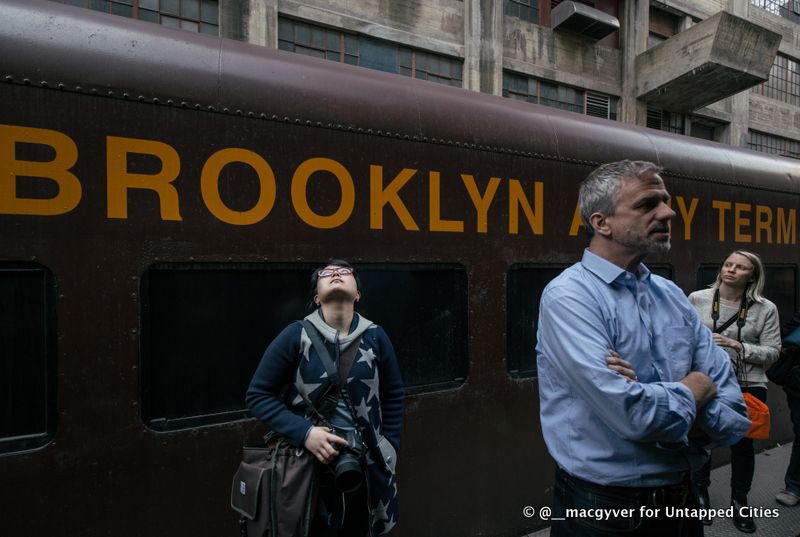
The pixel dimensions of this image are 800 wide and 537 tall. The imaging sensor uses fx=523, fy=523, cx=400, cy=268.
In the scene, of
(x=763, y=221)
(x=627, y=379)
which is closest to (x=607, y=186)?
(x=627, y=379)

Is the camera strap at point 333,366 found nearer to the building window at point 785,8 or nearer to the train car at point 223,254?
the train car at point 223,254

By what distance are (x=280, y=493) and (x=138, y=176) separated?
4.21 ft

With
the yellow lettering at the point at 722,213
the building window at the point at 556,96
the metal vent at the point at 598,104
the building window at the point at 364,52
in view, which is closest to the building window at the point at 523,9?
the building window at the point at 556,96

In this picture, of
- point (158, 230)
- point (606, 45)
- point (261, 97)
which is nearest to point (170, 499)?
point (158, 230)

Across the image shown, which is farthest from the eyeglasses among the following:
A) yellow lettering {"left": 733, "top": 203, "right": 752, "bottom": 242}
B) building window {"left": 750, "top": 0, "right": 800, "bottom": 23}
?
building window {"left": 750, "top": 0, "right": 800, "bottom": 23}

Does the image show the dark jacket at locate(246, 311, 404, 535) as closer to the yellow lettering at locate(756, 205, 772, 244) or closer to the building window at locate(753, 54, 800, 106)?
the yellow lettering at locate(756, 205, 772, 244)

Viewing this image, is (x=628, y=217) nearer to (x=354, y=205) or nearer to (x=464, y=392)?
(x=354, y=205)

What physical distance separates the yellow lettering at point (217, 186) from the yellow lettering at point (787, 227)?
4595mm

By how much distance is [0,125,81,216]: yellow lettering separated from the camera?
5.79ft

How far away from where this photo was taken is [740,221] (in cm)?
433

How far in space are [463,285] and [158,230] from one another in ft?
5.14

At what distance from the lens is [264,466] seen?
6.03 ft

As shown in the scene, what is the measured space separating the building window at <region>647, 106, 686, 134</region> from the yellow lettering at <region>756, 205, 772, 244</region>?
10.5m

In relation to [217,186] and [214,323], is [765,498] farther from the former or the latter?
[217,186]
